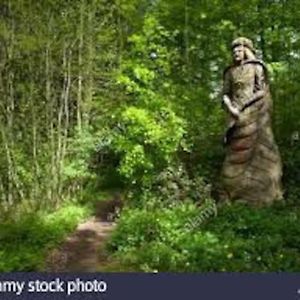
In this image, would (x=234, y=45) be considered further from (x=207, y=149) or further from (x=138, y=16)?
(x=138, y=16)

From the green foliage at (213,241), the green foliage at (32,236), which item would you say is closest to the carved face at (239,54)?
the green foliage at (213,241)

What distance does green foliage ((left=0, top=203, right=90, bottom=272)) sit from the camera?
10891mm

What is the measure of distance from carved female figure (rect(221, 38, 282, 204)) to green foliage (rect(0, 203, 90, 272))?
3458 millimetres

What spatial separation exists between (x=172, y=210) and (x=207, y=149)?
13.8 ft

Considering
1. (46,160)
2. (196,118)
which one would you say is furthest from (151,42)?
(46,160)

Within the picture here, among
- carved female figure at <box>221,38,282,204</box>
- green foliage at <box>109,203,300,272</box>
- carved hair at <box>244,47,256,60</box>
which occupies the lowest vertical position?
green foliage at <box>109,203,300,272</box>

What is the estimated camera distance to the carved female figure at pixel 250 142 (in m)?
12.5

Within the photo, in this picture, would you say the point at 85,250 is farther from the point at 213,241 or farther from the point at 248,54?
the point at 248,54

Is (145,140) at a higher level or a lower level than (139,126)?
lower

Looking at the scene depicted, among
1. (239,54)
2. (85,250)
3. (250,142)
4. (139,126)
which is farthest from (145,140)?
(85,250)

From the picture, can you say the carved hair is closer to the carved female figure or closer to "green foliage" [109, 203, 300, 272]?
the carved female figure

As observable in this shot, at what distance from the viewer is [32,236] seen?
41.0 ft

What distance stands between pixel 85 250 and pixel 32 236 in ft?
3.60

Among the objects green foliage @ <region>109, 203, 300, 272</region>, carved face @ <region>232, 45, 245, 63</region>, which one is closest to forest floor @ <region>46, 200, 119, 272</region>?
green foliage @ <region>109, 203, 300, 272</region>
